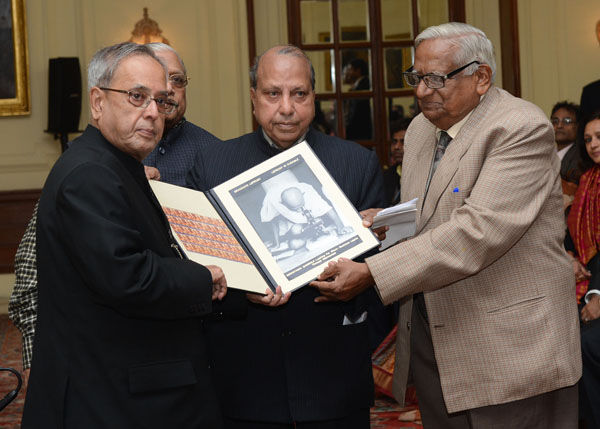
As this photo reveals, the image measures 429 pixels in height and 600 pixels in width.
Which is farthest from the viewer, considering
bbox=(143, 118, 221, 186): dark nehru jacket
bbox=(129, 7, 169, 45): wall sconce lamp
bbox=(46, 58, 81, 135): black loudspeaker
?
bbox=(129, 7, 169, 45): wall sconce lamp

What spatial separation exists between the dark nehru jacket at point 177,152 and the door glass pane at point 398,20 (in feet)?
20.7

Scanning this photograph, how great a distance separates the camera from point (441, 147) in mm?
2504

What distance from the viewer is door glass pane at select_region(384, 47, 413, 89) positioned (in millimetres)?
8900

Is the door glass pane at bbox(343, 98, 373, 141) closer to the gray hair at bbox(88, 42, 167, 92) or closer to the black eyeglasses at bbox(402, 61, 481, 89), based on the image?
the black eyeglasses at bbox(402, 61, 481, 89)

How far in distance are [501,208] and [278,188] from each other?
0.66 meters

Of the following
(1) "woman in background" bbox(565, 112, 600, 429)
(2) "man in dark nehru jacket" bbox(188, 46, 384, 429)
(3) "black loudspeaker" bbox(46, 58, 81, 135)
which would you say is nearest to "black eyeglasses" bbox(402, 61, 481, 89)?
(2) "man in dark nehru jacket" bbox(188, 46, 384, 429)

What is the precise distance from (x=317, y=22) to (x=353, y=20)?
0.42 m

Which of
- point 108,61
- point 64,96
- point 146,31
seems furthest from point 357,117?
point 108,61

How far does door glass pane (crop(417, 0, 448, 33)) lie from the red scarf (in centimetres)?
481

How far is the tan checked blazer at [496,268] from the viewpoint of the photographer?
2.23m

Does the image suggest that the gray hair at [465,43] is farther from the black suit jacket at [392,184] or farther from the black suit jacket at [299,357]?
the black suit jacket at [392,184]

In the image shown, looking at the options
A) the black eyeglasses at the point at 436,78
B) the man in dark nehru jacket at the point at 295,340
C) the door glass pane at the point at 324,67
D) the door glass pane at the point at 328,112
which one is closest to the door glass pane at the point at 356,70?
the door glass pane at the point at 324,67

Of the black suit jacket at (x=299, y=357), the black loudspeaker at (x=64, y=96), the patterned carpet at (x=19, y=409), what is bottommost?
the patterned carpet at (x=19, y=409)

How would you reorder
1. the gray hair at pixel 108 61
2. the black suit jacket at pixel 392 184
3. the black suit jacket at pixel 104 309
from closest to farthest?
the black suit jacket at pixel 104 309 → the gray hair at pixel 108 61 → the black suit jacket at pixel 392 184
